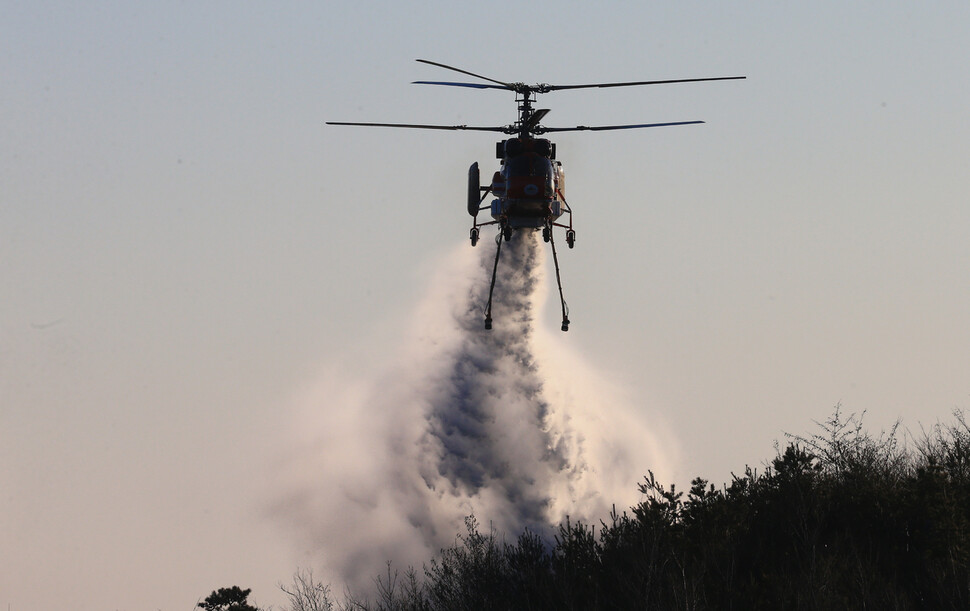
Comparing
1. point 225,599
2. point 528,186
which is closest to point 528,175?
point 528,186

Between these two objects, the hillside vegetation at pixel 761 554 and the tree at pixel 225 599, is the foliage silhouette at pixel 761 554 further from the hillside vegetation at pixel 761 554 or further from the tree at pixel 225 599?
the tree at pixel 225 599

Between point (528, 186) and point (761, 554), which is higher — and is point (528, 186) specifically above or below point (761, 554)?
above

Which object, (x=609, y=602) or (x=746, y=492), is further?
(x=746, y=492)

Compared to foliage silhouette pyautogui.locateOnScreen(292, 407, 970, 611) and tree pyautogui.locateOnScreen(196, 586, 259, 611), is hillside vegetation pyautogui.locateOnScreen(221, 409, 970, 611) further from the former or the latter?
tree pyautogui.locateOnScreen(196, 586, 259, 611)

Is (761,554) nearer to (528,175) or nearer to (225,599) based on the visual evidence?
(528,175)

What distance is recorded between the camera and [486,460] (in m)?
65.7

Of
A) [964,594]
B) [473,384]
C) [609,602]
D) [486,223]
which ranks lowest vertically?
[964,594]

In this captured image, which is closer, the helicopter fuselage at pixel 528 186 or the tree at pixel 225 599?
the helicopter fuselage at pixel 528 186

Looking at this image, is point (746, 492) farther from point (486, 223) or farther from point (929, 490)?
point (486, 223)

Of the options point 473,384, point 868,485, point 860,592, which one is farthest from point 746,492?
point 473,384

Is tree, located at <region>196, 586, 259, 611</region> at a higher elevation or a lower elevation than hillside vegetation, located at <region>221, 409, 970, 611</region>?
higher

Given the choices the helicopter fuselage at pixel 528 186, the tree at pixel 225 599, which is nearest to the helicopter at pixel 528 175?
the helicopter fuselage at pixel 528 186

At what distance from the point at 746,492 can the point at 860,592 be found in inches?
265

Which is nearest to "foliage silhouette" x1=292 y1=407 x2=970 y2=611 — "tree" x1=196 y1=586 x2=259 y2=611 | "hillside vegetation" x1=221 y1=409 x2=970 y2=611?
"hillside vegetation" x1=221 y1=409 x2=970 y2=611
